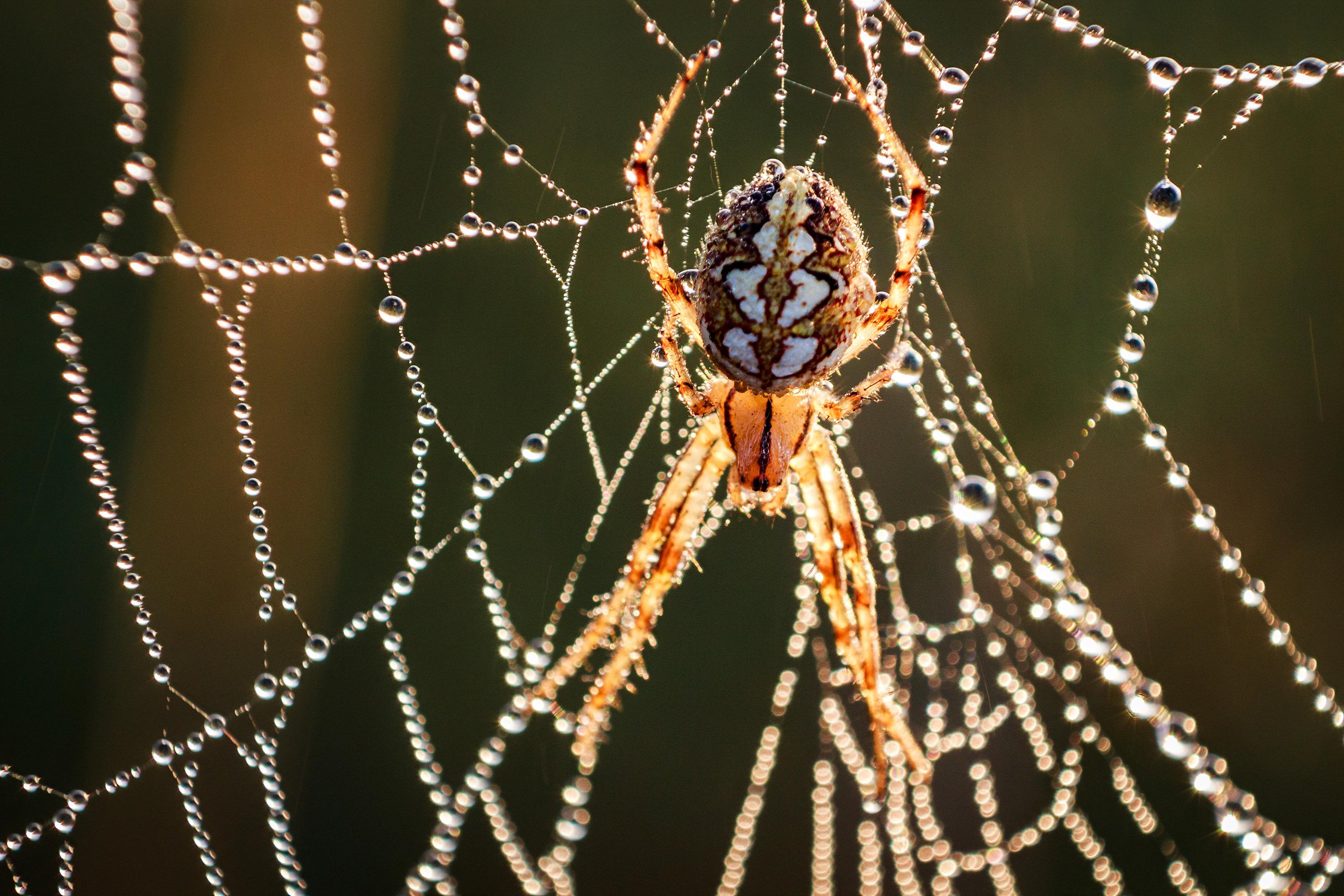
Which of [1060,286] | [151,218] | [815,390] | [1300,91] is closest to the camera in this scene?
[815,390]

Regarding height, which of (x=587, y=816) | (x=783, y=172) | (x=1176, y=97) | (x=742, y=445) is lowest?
(x=587, y=816)

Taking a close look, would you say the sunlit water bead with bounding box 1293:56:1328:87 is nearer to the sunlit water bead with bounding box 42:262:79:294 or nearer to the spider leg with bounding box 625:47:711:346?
the spider leg with bounding box 625:47:711:346

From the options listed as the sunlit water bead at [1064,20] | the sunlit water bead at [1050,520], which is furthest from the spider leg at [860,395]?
the sunlit water bead at [1050,520]

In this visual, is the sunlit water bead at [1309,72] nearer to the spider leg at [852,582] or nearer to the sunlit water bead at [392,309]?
the spider leg at [852,582]

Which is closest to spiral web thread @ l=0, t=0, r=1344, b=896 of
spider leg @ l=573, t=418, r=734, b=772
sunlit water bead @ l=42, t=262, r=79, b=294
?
spider leg @ l=573, t=418, r=734, b=772

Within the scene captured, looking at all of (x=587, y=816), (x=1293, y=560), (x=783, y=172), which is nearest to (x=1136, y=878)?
(x=1293, y=560)

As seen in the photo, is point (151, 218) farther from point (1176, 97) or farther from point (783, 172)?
point (1176, 97)

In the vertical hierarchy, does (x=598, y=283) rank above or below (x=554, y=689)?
above
